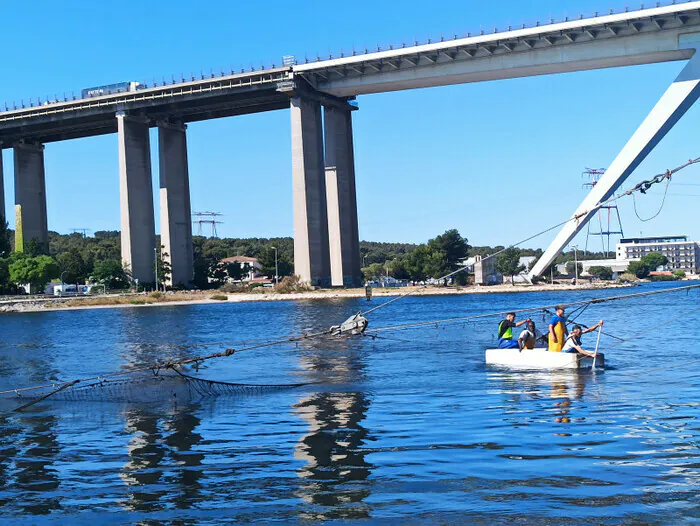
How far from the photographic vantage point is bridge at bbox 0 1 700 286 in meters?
73.8

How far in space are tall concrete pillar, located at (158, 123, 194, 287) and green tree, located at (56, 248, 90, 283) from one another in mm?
30678

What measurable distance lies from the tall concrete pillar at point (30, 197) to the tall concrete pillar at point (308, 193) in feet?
132

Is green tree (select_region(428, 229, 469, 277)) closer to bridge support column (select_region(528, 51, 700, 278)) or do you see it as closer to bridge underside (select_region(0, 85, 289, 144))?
bridge underside (select_region(0, 85, 289, 144))

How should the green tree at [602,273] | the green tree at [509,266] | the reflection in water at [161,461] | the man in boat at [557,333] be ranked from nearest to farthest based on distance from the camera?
the reflection in water at [161,461], the man in boat at [557,333], the green tree at [509,266], the green tree at [602,273]

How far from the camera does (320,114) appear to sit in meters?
92.8

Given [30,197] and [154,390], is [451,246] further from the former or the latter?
[154,390]

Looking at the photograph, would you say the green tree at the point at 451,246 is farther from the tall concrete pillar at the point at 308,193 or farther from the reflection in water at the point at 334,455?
the reflection in water at the point at 334,455

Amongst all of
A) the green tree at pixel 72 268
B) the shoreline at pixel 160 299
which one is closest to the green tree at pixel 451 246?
the shoreline at pixel 160 299

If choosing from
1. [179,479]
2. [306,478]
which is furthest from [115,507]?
[306,478]

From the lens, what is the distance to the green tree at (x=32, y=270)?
9662 centimetres

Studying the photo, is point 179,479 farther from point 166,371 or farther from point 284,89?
point 284,89

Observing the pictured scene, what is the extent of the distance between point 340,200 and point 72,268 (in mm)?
53006

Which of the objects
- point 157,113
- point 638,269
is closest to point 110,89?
point 157,113

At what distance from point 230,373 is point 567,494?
51.9 feet
